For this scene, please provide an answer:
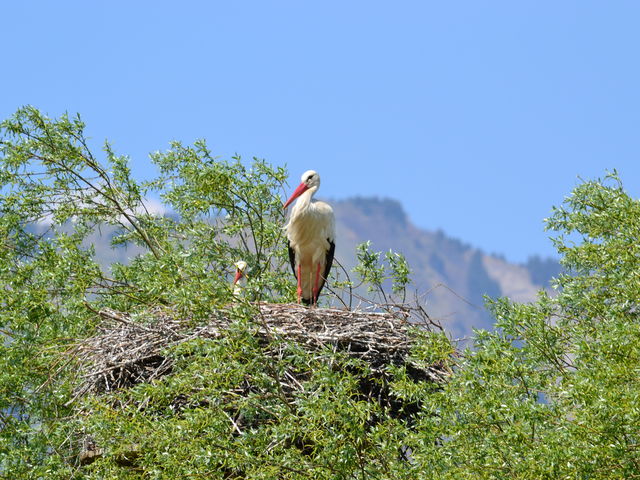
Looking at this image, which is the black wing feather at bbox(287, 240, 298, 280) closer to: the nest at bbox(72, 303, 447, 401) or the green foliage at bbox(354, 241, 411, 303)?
the green foliage at bbox(354, 241, 411, 303)

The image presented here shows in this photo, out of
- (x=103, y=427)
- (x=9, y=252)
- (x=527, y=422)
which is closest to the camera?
(x=527, y=422)

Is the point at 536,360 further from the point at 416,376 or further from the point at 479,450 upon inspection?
the point at 416,376

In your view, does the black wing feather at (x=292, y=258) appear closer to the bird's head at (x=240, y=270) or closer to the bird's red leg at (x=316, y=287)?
the bird's red leg at (x=316, y=287)

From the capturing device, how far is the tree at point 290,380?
680 centimetres

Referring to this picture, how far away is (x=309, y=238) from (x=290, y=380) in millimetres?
3509

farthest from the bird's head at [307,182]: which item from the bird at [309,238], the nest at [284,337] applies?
the nest at [284,337]

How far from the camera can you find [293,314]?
911cm

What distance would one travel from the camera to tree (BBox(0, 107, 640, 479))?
22.3 ft

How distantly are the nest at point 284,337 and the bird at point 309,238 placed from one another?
2.60 m

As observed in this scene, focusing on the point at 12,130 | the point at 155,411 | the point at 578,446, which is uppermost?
the point at 12,130

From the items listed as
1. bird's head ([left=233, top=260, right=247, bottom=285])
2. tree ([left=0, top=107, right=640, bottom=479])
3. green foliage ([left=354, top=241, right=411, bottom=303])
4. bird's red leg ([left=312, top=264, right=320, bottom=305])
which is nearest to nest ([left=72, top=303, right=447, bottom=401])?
tree ([left=0, top=107, right=640, bottom=479])

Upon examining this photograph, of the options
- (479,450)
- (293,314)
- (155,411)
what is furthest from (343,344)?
(479,450)

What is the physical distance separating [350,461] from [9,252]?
481cm

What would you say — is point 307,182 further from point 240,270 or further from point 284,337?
point 284,337
